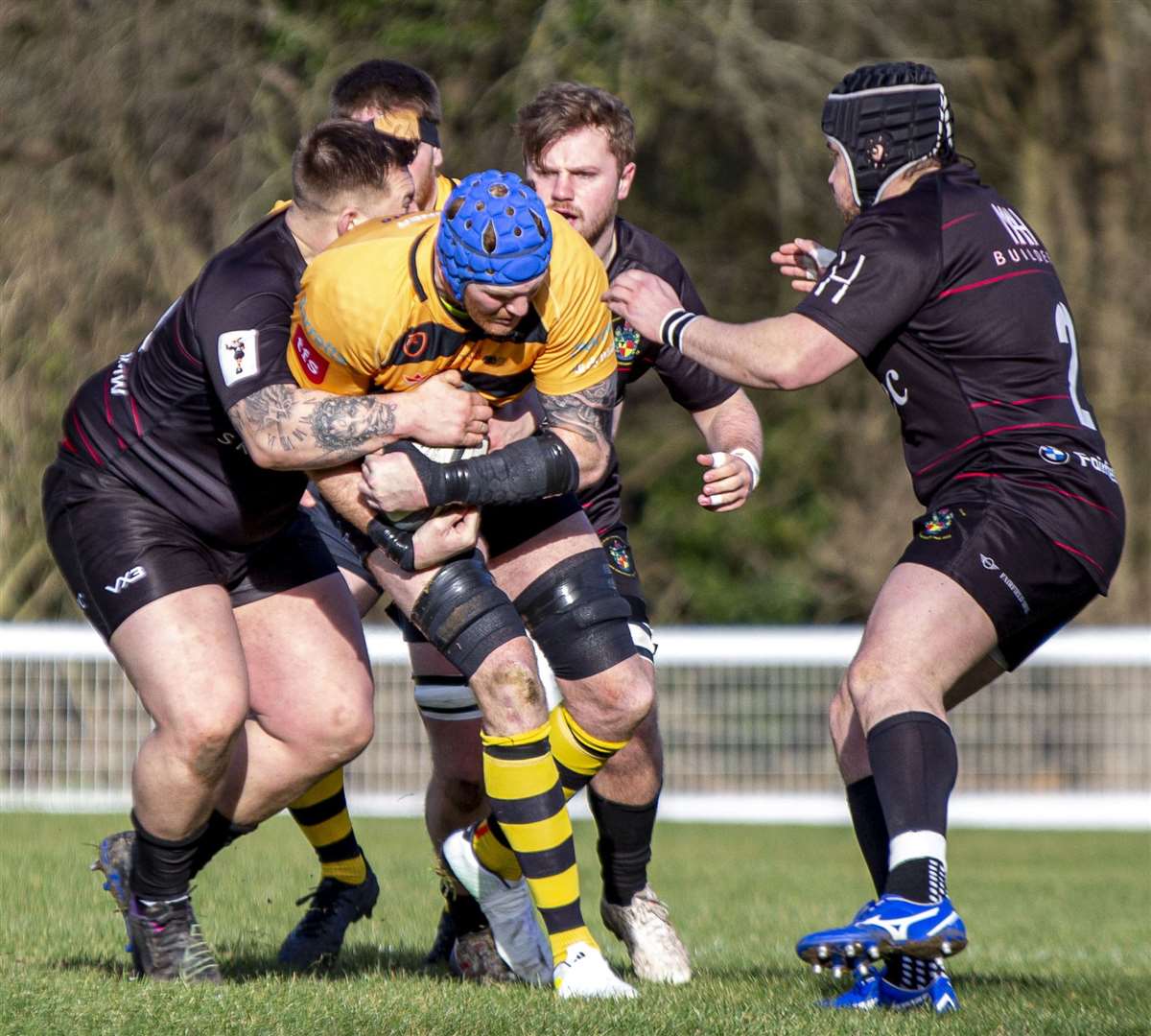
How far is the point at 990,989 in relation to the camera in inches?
205

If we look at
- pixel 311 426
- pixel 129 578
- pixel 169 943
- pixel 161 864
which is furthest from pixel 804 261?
pixel 169 943

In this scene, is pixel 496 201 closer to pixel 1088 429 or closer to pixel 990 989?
pixel 1088 429

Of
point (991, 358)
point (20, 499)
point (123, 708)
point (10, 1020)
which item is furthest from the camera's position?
point (20, 499)

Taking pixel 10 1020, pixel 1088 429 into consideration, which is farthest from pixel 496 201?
pixel 10 1020

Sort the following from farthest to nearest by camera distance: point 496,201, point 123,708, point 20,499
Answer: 1. point 20,499
2. point 123,708
3. point 496,201

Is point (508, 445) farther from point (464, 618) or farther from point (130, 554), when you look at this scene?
point (130, 554)

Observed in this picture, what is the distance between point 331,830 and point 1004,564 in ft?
8.71

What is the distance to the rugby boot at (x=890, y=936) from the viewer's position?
4.07m

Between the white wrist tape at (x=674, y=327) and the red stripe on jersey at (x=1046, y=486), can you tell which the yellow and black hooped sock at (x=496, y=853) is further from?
the red stripe on jersey at (x=1046, y=486)

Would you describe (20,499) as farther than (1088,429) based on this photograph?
Yes

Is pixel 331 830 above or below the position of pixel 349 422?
below

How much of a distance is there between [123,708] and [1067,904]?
24.6 feet

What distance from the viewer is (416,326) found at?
4621 millimetres

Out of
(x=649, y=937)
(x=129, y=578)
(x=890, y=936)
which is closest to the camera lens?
(x=890, y=936)
